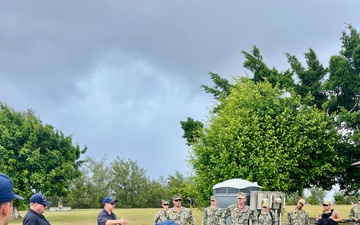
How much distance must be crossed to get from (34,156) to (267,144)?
20.0 metres

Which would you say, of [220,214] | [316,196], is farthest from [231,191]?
[316,196]

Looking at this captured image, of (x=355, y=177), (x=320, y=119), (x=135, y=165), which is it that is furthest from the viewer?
(x=135, y=165)

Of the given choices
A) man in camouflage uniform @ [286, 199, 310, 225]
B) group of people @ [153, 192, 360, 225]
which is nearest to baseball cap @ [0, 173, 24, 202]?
group of people @ [153, 192, 360, 225]

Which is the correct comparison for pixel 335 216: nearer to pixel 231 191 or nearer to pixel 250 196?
pixel 250 196

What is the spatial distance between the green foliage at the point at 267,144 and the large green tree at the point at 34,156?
47.3 feet

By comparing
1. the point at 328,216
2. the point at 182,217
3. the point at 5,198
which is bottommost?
the point at 5,198

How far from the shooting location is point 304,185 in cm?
3000

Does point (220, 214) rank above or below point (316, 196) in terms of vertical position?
below

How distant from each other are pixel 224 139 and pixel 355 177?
10.1 metres

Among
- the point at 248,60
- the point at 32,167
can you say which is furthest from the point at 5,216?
the point at 32,167

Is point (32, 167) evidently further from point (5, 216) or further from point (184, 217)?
point (5, 216)

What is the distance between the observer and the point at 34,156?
3816 cm

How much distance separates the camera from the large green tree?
38219mm

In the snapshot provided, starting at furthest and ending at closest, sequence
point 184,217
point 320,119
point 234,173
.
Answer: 1. point 320,119
2. point 234,173
3. point 184,217
